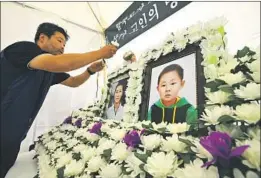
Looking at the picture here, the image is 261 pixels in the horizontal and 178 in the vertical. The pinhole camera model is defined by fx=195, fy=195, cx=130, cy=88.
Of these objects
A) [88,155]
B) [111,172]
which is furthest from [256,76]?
[88,155]

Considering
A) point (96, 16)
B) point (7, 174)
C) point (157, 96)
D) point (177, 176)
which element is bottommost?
point (7, 174)

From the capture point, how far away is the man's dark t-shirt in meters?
0.87

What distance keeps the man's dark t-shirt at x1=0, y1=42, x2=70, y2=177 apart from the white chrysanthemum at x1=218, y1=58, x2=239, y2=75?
0.77m

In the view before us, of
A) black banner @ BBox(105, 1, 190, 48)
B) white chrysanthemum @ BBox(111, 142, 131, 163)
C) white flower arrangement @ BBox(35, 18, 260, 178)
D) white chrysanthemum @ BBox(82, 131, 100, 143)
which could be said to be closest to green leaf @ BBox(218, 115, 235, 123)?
white flower arrangement @ BBox(35, 18, 260, 178)

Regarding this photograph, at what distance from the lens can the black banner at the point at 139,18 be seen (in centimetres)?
121

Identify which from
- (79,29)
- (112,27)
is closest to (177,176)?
(112,27)

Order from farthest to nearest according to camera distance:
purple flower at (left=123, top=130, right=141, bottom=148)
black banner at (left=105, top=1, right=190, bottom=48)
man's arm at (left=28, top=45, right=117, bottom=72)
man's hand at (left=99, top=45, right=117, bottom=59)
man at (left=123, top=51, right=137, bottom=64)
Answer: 1. black banner at (left=105, top=1, right=190, bottom=48)
2. man at (left=123, top=51, right=137, bottom=64)
3. man's hand at (left=99, top=45, right=117, bottom=59)
4. man's arm at (left=28, top=45, right=117, bottom=72)
5. purple flower at (left=123, top=130, right=141, bottom=148)

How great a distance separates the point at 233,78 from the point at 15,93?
0.90 m

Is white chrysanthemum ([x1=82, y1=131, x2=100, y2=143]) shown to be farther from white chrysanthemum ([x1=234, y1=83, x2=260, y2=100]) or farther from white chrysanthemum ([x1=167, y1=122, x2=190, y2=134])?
white chrysanthemum ([x1=234, y1=83, x2=260, y2=100])

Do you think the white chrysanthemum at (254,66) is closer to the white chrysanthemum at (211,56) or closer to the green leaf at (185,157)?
the white chrysanthemum at (211,56)

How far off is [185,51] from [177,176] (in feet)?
1.46

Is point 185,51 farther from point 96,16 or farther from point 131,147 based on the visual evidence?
point 96,16

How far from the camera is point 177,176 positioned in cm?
35

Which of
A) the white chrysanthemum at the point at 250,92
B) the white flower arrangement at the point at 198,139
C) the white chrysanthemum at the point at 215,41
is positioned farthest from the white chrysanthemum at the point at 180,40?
the white chrysanthemum at the point at 250,92
